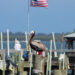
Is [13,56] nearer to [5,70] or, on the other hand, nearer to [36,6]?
[5,70]

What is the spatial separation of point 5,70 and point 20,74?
149cm

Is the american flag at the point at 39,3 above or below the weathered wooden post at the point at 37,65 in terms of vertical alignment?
above

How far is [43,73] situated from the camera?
28000 millimetres

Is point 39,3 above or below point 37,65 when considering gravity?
above

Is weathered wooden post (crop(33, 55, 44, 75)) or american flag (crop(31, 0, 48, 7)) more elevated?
american flag (crop(31, 0, 48, 7))

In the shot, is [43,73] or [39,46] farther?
[39,46]

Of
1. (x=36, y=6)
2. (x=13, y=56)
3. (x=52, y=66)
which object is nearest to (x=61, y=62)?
(x=52, y=66)

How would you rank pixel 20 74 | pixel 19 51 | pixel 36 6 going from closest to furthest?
1. pixel 20 74
2. pixel 19 51
3. pixel 36 6

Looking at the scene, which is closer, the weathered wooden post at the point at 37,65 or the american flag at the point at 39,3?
the weathered wooden post at the point at 37,65

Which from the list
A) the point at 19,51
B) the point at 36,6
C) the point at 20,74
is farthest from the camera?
the point at 36,6

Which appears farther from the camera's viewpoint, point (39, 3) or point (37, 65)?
point (39, 3)

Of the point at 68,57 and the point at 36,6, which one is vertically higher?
the point at 36,6

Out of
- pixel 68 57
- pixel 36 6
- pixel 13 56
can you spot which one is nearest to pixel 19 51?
pixel 13 56

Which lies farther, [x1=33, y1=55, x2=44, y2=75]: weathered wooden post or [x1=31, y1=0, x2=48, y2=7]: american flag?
[x1=31, y1=0, x2=48, y2=7]: american flag
